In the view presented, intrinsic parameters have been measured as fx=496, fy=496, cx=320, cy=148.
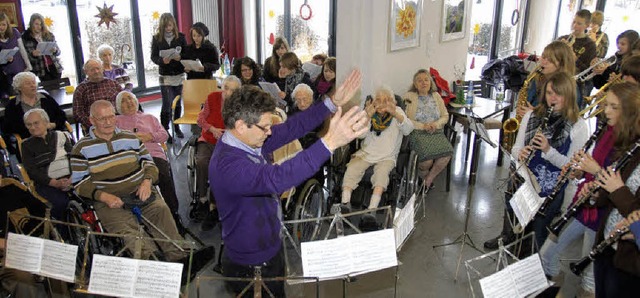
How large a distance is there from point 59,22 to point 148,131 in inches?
172

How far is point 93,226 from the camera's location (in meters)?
3.12

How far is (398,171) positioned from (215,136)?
1.54 meters

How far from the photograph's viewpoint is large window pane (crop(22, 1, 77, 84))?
6.86 meters

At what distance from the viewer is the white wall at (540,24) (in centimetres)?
928

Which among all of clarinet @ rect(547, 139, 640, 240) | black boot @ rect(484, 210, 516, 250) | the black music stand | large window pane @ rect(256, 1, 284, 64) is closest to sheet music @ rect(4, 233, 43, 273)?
the black music stand

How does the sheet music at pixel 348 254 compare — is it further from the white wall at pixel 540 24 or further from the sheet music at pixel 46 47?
the white wall at pixel 540 24

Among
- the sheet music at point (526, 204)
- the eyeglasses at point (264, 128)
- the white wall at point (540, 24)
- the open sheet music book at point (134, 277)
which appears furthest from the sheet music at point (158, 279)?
the white wall at point (540, 24)

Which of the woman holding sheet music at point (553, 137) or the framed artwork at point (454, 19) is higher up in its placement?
the framed artwork at point (454, 19)

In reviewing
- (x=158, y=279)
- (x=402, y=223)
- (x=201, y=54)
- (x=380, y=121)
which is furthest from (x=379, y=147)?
(x=201, y=54)

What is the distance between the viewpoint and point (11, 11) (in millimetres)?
6469

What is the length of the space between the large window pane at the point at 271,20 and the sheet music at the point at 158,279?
7308 millimetres

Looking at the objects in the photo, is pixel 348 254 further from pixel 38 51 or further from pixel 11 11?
pixel 11 11

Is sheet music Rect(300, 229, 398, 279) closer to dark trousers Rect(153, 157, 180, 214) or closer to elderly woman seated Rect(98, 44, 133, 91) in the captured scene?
dark trousers Rect(153, 157, 180, 214)

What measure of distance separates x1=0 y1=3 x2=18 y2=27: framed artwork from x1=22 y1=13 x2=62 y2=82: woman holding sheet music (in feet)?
1.90
